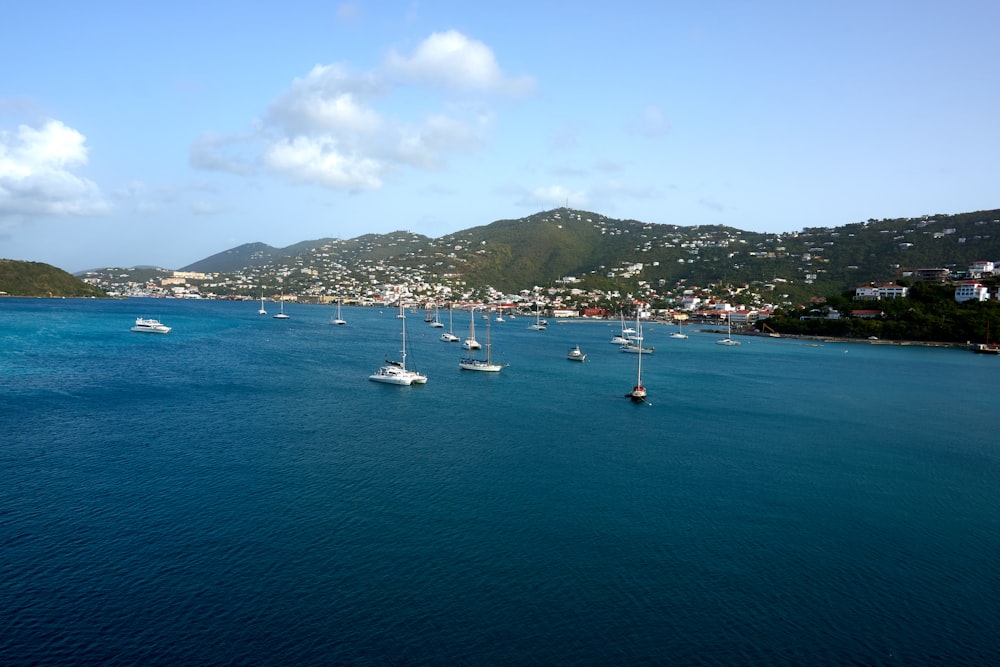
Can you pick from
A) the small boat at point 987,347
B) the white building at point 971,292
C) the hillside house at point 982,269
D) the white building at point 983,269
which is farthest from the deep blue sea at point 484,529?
the white building at point 983,269

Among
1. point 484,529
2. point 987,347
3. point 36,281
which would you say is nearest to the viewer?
point 484,529

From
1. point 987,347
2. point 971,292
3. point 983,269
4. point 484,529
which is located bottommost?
point 484,529

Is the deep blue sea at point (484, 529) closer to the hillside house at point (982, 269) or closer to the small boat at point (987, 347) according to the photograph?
the small boat at point (987, 347)

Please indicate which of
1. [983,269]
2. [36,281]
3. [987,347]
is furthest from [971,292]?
[36,281]

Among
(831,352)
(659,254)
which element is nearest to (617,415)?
(831,352)

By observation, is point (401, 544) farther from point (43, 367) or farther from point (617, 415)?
point (43, 367)

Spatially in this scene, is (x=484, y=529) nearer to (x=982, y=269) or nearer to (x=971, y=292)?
(x=971, y=292)
